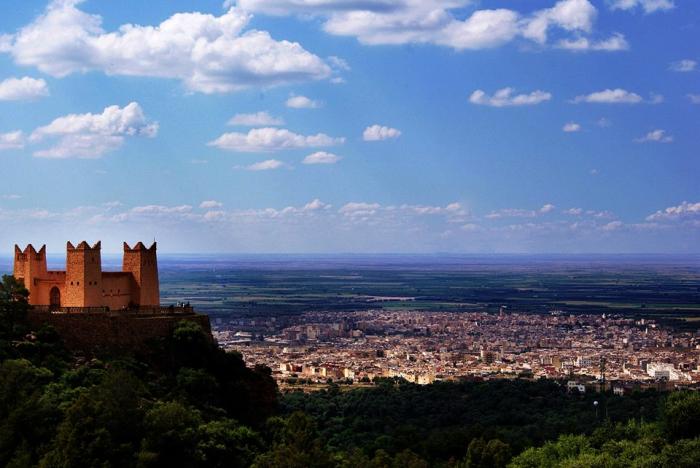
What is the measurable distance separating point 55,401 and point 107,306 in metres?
6.34

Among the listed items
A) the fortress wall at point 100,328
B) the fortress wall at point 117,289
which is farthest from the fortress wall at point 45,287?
the fortress wall at point 100,328

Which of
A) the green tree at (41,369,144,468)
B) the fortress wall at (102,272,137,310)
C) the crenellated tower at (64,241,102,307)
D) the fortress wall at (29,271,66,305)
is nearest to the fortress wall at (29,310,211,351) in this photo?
the crenellated tower at (64,241,102,307)

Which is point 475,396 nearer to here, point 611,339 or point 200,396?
point 200,396

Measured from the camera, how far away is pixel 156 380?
31031mm

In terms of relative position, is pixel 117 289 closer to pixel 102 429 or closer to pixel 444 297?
pixel 102 429

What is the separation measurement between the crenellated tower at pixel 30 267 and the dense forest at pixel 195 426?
135 cm

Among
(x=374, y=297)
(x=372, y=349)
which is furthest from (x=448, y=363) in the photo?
(x=374, y=297)

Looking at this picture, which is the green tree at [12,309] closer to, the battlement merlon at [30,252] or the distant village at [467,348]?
the battlement merlon at [30,252]

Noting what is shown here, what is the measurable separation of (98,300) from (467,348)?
6499 cm

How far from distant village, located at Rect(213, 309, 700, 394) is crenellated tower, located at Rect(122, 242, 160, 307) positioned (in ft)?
103

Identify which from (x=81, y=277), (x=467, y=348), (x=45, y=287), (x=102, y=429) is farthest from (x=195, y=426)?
(x=467, y=348)

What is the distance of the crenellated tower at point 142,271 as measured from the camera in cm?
3478

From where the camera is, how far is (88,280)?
3288 centimetres

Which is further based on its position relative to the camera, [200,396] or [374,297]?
[374,297]
